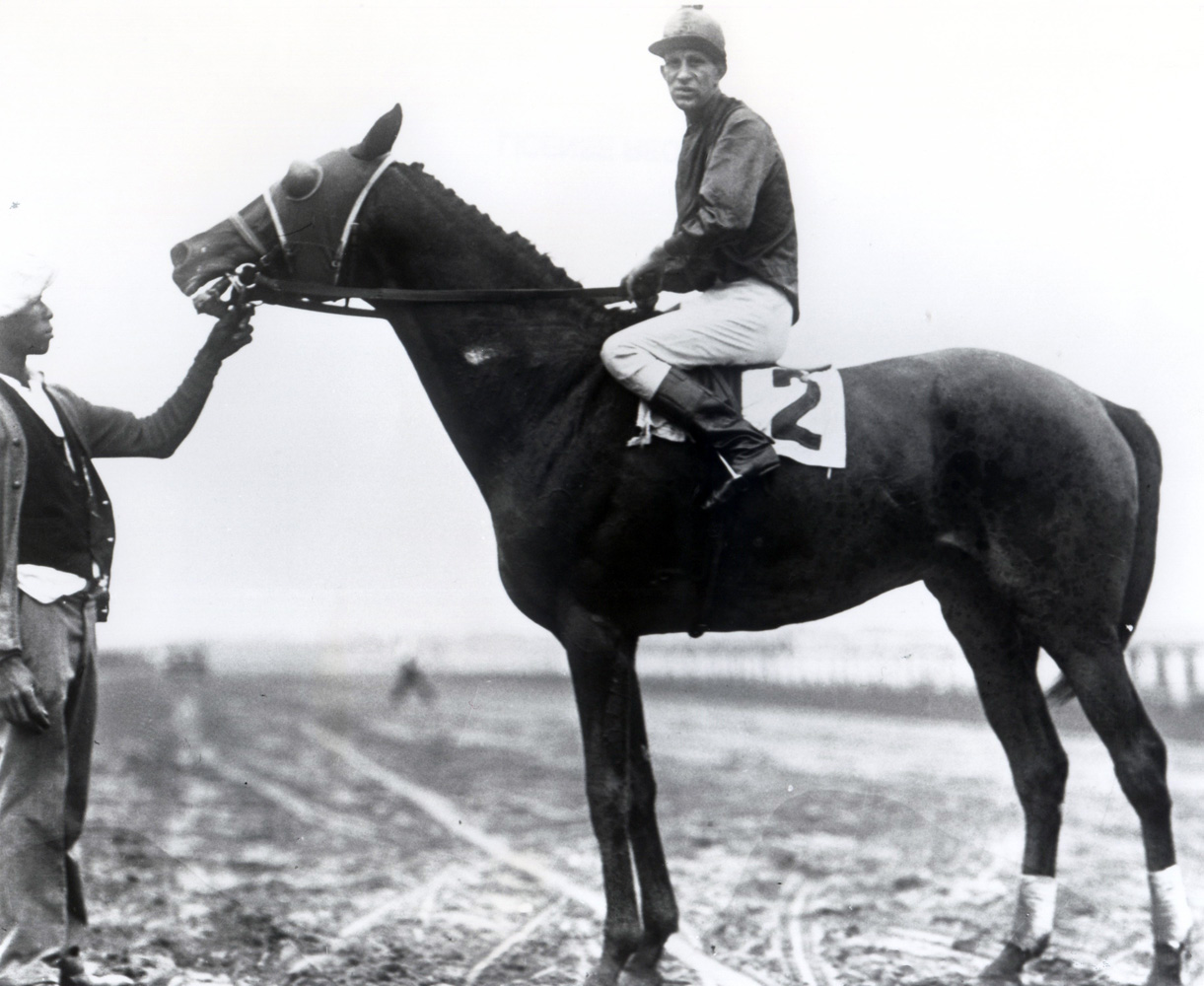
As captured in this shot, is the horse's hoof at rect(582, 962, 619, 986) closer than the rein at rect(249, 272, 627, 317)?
Yes

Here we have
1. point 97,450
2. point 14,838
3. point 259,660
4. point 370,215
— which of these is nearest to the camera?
point 14,838

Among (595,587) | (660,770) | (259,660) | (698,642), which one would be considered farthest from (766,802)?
(595,587)

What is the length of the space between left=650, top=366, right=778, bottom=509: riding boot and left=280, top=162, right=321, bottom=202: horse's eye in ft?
4.63

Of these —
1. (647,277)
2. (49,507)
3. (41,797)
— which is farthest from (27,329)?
(647,277)

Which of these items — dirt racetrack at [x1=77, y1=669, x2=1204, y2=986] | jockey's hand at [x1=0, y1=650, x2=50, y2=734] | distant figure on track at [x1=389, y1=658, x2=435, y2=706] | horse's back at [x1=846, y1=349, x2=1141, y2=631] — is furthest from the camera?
distant figure on track at [x1=389, y1=658, x2=435, y2=706]

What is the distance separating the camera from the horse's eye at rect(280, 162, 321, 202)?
4148 millimetres

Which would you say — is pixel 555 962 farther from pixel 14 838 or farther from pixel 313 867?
pixel 313 867

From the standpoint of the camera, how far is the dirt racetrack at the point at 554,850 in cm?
474

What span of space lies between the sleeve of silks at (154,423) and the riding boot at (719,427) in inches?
70.1

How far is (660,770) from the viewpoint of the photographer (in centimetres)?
1153

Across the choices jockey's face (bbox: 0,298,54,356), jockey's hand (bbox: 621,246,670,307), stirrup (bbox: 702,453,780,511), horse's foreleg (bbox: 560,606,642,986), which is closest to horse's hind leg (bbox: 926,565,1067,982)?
stirrup (bbox: 702,453,780,511)

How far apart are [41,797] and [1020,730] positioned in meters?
3.51

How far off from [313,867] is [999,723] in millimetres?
4023

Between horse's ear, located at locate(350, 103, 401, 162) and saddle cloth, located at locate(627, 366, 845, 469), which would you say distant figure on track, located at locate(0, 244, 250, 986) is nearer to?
horse's ear, located at locate(350, 103, 401, 162)
